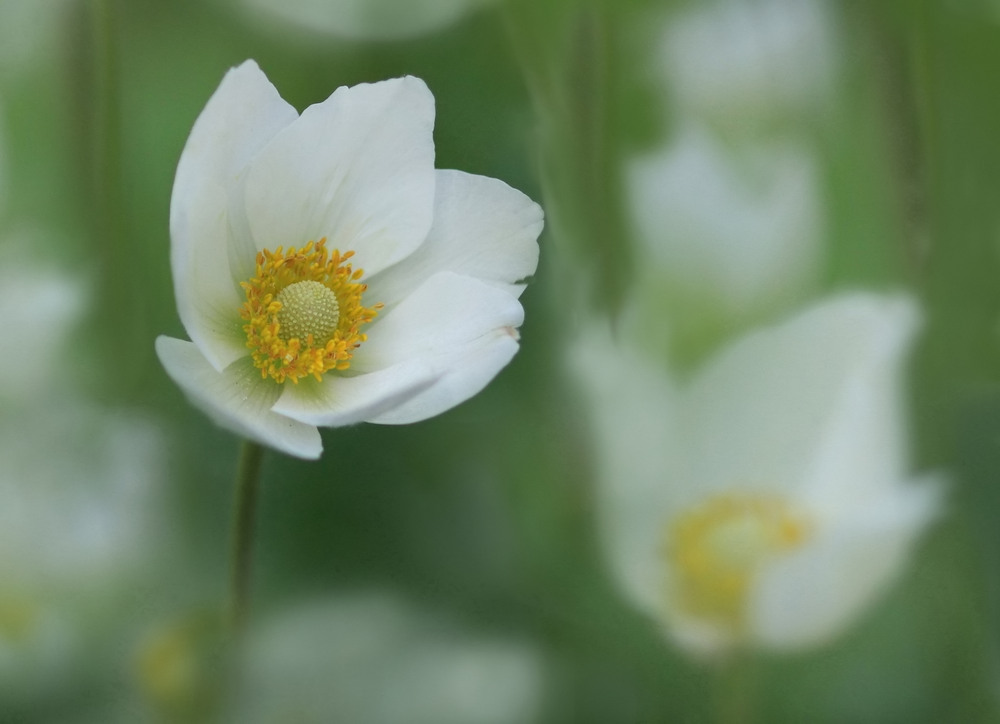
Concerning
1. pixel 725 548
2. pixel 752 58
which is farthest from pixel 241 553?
pixel 752 58

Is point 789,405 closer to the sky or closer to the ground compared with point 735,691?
closer to the sky

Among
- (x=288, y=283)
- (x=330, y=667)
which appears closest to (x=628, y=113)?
(x=288, y=283)

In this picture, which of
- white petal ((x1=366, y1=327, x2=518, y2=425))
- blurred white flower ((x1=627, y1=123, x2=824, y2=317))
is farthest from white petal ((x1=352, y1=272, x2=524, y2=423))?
blurred white flower ((x1=627, y1=123, x2=824, y2=317))

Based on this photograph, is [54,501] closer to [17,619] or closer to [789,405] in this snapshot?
[17,619]

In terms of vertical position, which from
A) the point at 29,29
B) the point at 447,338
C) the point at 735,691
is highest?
the point at 29,29

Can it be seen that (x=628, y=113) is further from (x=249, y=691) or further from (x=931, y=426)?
(x=249, y=691)
